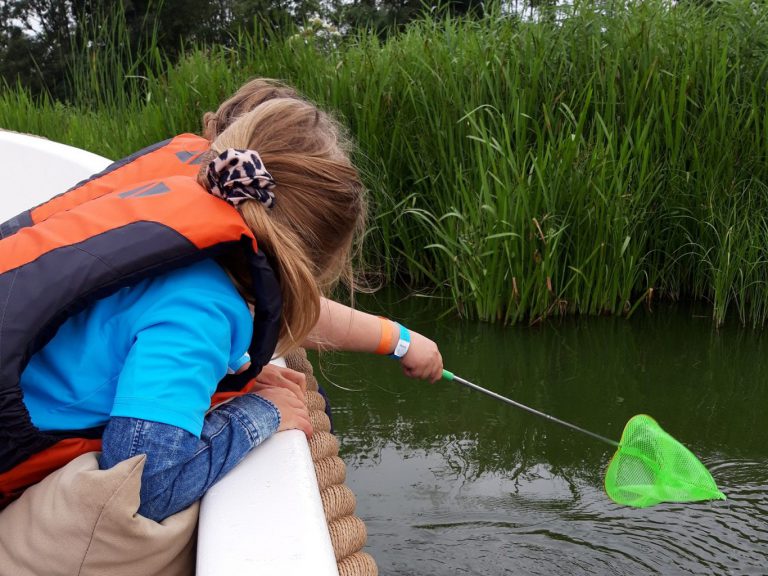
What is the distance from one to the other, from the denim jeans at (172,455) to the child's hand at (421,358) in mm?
526

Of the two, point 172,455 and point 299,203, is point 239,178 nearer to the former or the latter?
point 299,203

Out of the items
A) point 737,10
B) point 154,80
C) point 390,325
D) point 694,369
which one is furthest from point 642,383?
point 154,80

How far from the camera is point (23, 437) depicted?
2.89ft

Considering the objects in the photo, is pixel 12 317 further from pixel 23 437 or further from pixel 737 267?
pixel 737 267

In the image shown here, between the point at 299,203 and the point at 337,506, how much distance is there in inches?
15.2

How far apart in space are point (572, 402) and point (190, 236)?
169 cm

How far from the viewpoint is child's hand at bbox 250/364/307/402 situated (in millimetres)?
1199

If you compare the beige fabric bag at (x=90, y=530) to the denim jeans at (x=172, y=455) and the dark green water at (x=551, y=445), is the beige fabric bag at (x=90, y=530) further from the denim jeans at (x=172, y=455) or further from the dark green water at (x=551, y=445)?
the dark green water at (x=551, y=445)

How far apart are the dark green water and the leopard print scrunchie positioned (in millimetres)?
939

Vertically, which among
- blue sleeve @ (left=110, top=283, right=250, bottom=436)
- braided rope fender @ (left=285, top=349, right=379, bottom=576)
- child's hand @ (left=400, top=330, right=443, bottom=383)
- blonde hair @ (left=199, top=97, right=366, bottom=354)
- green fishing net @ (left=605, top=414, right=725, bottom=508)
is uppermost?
blonde hair @ (left=199, top=97, right=366, bottom=354)

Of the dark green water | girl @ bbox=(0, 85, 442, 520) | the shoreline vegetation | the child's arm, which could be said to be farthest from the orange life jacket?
the shoreline vegetation

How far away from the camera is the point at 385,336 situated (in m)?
1.45

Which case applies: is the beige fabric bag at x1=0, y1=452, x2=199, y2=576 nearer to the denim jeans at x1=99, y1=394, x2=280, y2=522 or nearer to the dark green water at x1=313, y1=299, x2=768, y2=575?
the denim jeans at x1=99, y1=394, x2=280, y2=522

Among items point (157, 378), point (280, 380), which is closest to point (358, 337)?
point (280, 380)
